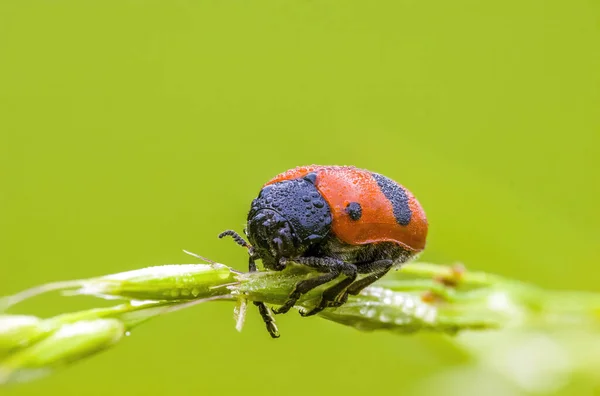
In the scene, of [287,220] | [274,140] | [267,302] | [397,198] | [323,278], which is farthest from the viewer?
[274,140]

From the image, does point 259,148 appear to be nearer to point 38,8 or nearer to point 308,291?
point 38,8

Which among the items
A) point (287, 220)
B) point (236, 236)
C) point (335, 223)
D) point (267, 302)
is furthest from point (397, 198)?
point (267, 302)

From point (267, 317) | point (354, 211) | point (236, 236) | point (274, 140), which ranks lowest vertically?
point (267, 317)

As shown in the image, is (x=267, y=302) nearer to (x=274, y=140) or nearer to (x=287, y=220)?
(x=287, y=220)

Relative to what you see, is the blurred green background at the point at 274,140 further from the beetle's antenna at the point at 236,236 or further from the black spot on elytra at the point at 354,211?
the black spot on elytra at the point at 354,211

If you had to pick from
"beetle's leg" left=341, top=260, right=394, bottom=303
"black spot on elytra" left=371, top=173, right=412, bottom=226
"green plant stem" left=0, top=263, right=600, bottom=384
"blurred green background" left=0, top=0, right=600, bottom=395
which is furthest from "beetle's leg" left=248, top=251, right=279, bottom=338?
"black spot on elytra" left=371, top=173, right=412, bottom=226
